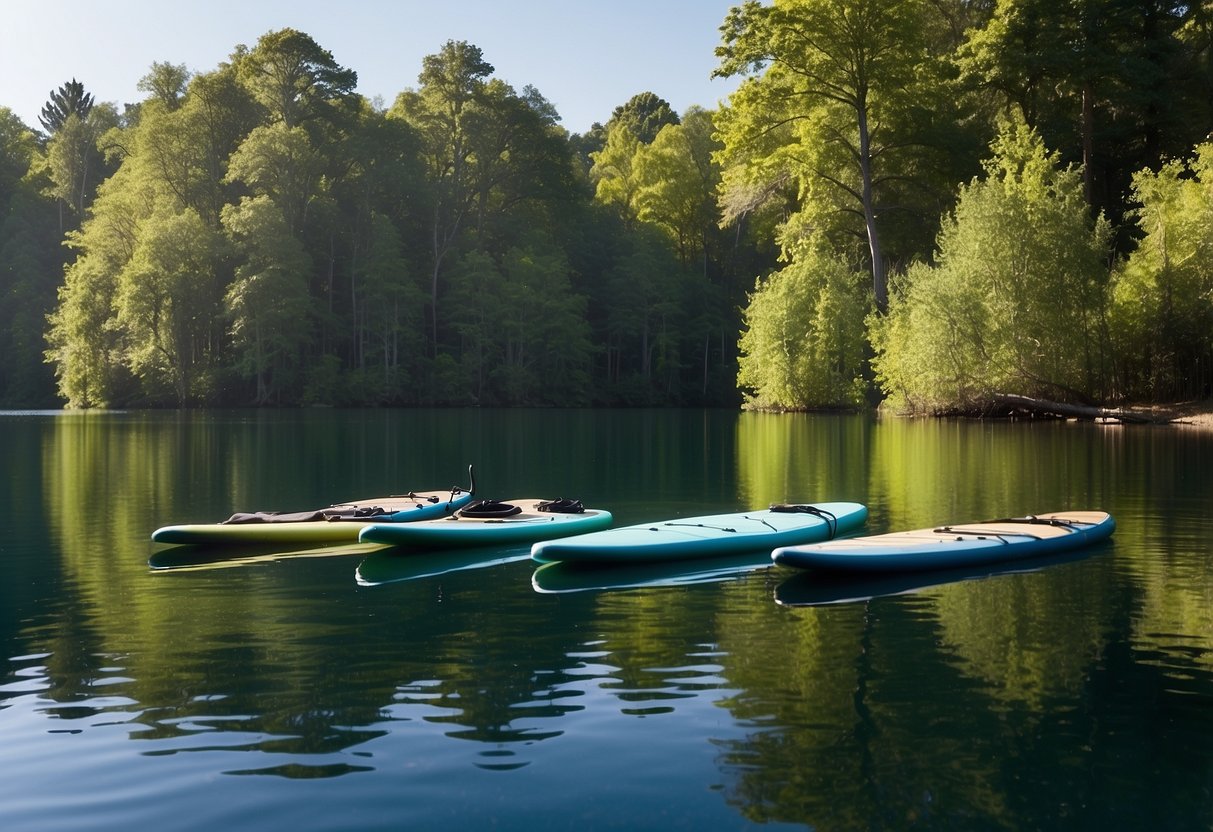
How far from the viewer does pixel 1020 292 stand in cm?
3353

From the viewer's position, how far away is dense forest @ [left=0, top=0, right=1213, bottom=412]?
34.0 meters

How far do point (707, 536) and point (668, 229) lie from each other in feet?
184

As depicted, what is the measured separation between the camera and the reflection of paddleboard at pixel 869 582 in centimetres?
930

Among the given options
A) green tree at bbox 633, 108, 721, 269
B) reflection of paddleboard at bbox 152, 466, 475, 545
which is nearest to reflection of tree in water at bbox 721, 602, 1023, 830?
reflection of paddleboard at bbox 152, 466, 475, 545

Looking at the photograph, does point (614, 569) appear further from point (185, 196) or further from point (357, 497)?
point (185, 196)

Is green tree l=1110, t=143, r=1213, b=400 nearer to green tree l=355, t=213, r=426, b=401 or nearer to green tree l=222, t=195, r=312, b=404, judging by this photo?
green tree l=355, t=213, r=426, b=401

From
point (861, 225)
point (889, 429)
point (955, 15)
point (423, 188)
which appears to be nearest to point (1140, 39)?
point (955, 15)

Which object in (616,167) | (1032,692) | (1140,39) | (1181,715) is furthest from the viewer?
(616,167)

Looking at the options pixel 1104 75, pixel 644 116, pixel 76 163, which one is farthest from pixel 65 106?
pixel 1104 75

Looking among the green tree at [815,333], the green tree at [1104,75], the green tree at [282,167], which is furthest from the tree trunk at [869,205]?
the green tree at [282,167]

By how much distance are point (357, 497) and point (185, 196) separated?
1752 inches

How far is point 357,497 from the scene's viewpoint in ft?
53.4

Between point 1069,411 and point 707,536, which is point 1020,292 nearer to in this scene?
point 1069,411

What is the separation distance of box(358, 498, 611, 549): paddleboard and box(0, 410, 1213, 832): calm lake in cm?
25
